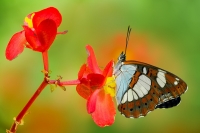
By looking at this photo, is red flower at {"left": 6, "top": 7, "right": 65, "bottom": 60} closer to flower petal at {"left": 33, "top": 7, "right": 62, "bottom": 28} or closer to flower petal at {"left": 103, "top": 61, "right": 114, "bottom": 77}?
flower petal at {"left": 33, "top": 7, "right": 62, "bottom": 28}

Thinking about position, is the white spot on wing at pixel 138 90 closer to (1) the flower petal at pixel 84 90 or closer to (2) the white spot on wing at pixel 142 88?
(2) the white spot on wing at pixel 142 88

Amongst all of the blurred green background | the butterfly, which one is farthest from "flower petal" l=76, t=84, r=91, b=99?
the blurred green background

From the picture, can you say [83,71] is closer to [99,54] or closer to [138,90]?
[138,90]

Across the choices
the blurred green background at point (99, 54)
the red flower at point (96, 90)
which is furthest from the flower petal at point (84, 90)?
the blurred green background at point (99, 54)

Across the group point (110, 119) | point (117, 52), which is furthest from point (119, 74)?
point (117, 52)

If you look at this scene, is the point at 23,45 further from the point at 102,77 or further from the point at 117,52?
the point at 117,52
